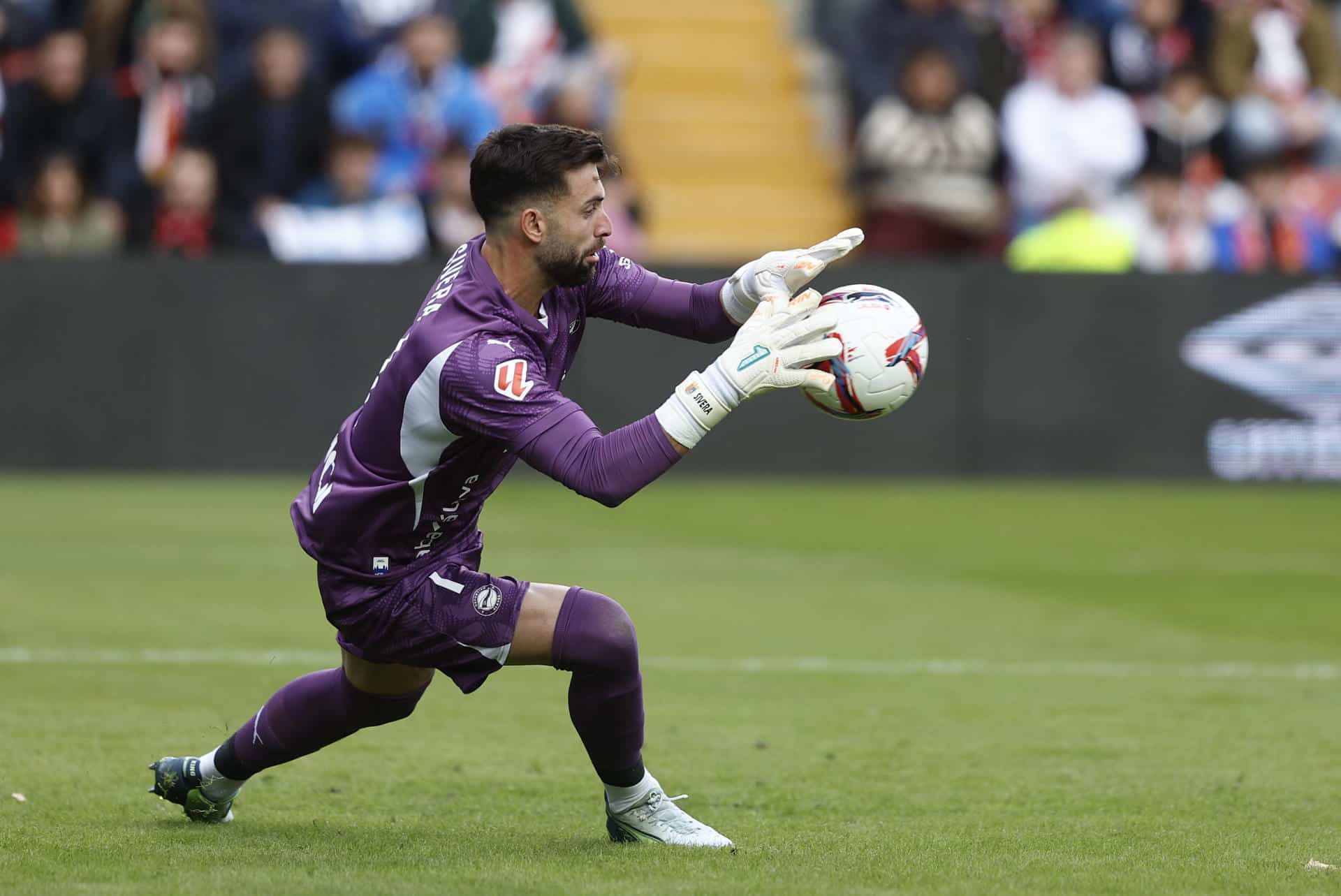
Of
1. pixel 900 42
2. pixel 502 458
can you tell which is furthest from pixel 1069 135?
pixel 502 458

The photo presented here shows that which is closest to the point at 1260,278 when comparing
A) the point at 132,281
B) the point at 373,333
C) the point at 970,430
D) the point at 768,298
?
the point at 970,430

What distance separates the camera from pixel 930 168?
57.6 ft

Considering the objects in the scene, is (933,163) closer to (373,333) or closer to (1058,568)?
(373,333)

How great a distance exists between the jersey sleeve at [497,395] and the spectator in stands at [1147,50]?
49.7 feet

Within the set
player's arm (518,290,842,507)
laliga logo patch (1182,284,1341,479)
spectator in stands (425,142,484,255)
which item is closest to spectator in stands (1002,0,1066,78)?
laliga logo patch (1182,284,1341,479)

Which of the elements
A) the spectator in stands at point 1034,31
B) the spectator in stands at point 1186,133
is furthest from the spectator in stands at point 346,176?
the spectator in stands at point 1186,133

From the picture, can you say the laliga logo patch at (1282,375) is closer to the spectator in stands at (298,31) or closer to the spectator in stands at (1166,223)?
the spectator in stands at (1166,223)

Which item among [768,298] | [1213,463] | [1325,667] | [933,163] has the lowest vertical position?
[1213,463]

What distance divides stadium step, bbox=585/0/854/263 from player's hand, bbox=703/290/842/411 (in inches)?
564

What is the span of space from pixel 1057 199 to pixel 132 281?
305 inches

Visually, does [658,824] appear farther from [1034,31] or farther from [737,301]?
[1034,31]

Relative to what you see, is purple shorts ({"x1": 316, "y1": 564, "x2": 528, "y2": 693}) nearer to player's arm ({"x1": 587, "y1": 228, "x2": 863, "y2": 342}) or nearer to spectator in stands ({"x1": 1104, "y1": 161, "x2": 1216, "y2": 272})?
player's arm ({"x1": 587, "y1": 228, "x2": 863, "y2": 342})

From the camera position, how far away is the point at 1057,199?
56.2 feet

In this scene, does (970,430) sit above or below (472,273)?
below
